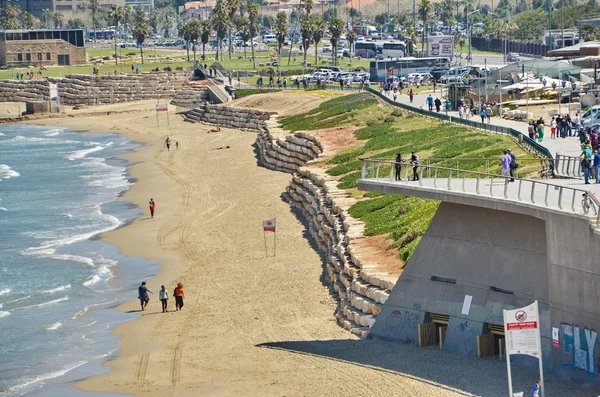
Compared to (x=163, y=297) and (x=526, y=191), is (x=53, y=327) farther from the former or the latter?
(x=526, y=191)

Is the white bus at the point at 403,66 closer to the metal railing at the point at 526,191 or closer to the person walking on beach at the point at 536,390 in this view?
the metal railing at the point at 526,191

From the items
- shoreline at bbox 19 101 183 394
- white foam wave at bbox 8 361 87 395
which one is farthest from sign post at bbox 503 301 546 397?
white foam wave at bbox 8 361 87 395

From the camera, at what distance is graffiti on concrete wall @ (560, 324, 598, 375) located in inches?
1056

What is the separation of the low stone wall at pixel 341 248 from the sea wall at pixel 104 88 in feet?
229

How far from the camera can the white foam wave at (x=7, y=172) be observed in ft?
255

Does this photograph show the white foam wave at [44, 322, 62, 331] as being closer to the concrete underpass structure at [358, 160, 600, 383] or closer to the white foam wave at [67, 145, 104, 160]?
the concrete underpass structure at [358, 160, 600, 383]

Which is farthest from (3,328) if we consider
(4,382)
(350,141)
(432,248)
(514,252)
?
(350,141)

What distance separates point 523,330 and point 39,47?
137 metres

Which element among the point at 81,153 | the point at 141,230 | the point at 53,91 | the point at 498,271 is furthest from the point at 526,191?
the point at 53,91

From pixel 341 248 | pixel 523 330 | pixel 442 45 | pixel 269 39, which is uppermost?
pixel 442 45

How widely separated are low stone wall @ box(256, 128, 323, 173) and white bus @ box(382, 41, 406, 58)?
63278 mm

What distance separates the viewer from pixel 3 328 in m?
38.7

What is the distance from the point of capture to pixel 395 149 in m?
56.8

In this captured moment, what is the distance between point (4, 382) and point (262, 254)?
15616mm
